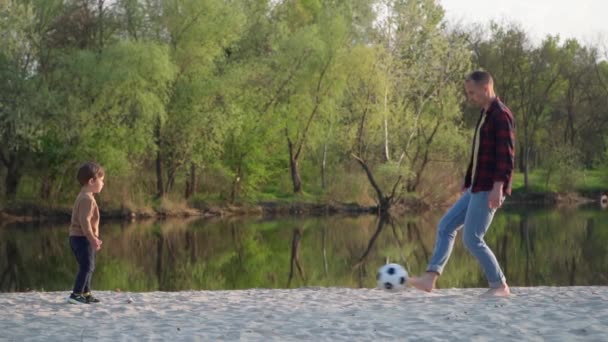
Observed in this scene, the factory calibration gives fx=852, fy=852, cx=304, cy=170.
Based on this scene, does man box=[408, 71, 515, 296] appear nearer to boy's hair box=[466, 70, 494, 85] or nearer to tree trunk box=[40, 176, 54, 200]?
boy's hair box=[466, 70, 494, 85]

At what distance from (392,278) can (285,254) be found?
10.7 meters

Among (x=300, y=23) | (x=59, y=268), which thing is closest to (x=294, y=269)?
(x=59, y=268)

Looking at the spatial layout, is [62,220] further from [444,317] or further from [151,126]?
[444,317]

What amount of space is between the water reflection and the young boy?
14.1 ft

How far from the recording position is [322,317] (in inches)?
302

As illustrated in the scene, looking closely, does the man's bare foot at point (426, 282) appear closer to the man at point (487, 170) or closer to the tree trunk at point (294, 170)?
the man at point (487, 170)

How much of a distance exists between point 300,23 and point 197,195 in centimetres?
1357

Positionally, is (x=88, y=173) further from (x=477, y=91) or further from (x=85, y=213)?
(x=477, y=91)

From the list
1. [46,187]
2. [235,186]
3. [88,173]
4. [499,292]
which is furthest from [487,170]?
[235,186]

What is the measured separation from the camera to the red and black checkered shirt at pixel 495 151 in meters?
8.38

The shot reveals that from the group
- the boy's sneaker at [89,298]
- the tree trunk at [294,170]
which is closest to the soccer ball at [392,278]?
the boy's sneaker at [89,298]

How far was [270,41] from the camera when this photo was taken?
43719 millimetres

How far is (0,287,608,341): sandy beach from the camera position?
6.74 meters

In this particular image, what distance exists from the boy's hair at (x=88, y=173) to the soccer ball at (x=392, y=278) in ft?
10.9
